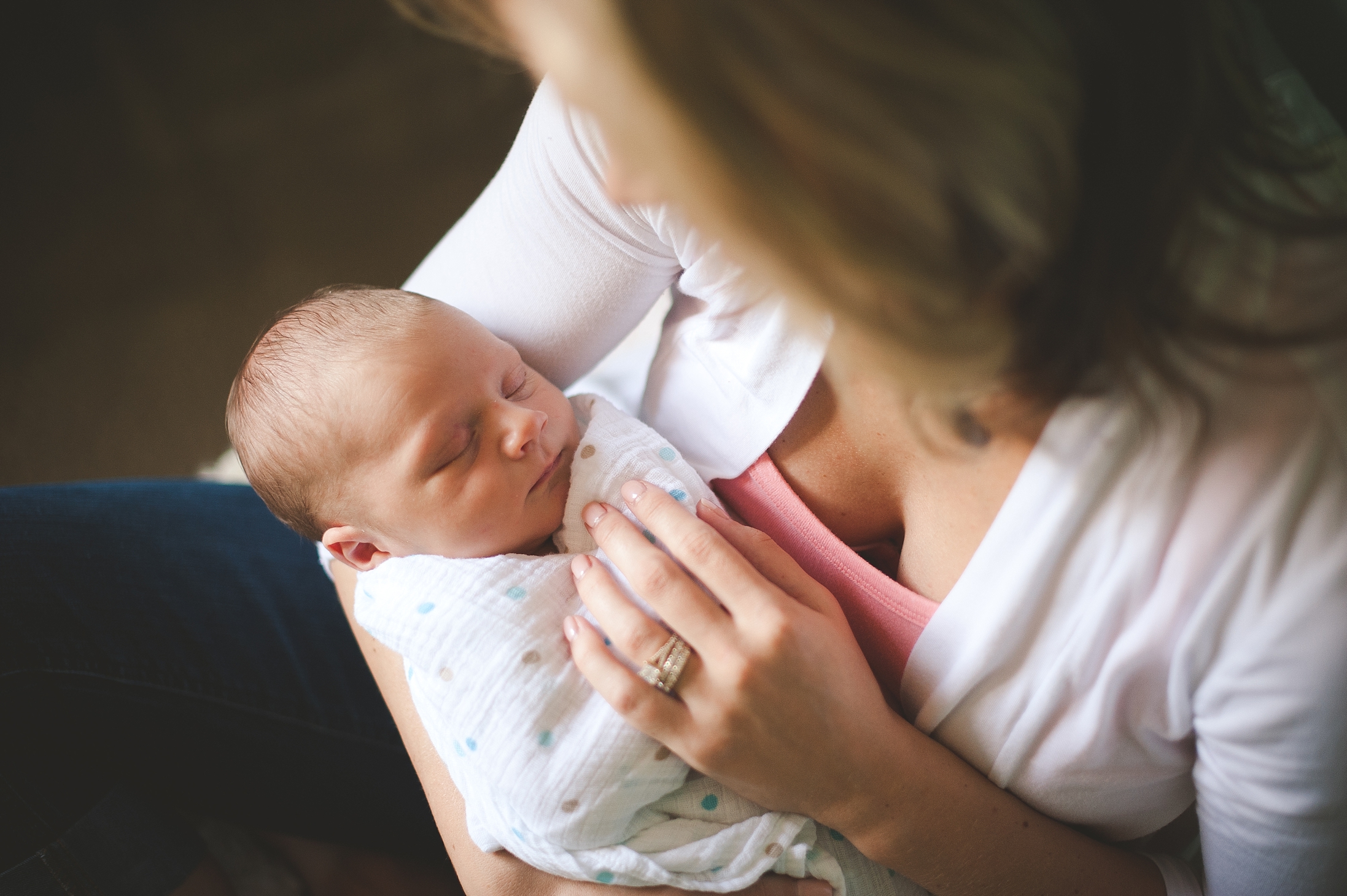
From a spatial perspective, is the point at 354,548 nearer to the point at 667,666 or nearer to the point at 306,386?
the point at 306,386

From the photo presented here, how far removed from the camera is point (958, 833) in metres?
0.64

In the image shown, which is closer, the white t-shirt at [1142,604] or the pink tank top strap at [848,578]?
the white t-shirt at [1142,604]

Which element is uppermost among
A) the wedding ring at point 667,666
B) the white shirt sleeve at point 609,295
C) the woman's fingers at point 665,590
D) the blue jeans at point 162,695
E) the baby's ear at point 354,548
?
the white shirt sleeve at point 609,295

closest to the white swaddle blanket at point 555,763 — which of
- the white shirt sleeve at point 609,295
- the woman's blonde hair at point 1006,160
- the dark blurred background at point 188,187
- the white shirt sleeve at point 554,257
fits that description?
the white shirt sleeve at point 609,295

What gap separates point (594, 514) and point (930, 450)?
29cm

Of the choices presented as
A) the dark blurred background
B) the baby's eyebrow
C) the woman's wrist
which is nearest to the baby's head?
the baby's eyebrow

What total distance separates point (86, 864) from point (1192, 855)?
3.71 feet

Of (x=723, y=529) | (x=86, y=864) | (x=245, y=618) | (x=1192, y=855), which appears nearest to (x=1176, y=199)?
(x=723, y=529)

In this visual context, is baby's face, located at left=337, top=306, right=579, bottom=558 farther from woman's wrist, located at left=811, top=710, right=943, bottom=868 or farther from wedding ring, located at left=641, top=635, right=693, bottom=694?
woman's wrist, located at left=811, top=710, right=943, bottom=868

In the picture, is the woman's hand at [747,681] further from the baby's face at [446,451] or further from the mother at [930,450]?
the baby's face at [446,451]

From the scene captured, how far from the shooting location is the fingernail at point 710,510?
71cm

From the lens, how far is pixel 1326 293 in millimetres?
484

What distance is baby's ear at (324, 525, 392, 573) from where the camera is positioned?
800mm

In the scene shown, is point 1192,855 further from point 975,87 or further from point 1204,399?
point 975,87
